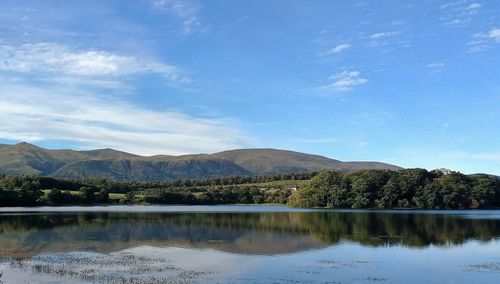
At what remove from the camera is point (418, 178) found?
15412cm

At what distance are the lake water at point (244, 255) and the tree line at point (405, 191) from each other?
8355cm

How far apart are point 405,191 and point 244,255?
118m

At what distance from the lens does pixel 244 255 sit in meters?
43.6

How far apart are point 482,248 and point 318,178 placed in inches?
4581

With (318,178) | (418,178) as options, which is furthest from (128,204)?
(418,178)

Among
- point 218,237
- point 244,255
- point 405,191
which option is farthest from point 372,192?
point 244,255

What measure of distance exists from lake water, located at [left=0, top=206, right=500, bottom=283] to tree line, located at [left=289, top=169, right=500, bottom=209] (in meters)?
83.6

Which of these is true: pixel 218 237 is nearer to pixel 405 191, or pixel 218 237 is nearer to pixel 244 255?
pixel 244 255

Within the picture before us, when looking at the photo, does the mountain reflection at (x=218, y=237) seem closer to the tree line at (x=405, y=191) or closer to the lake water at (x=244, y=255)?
the lake water at (x=244, y=255)

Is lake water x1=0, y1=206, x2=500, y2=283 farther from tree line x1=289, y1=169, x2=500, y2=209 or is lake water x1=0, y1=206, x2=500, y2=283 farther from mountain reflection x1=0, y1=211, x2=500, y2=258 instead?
tree line x1=289, y1=169, x2=500, y2=209

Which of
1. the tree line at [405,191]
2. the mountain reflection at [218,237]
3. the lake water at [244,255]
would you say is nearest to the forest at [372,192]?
the tree line at [405,191]

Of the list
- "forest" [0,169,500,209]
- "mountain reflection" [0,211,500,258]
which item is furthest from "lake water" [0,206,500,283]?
"forest" [0,169,500,209]

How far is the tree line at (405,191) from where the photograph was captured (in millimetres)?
151000

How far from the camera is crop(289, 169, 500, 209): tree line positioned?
495 feet
